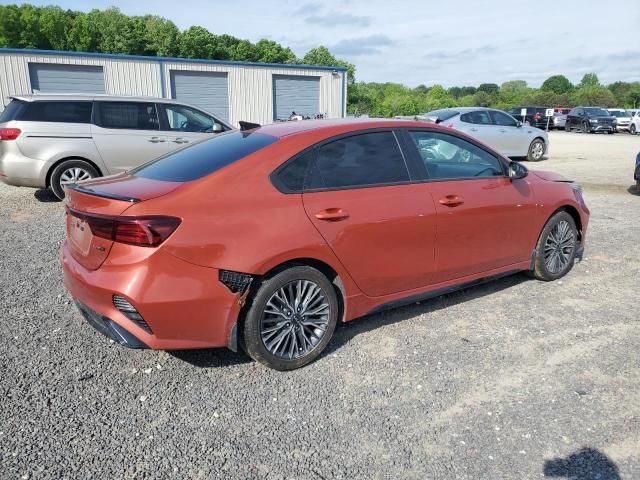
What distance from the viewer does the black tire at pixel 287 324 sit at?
3291mm

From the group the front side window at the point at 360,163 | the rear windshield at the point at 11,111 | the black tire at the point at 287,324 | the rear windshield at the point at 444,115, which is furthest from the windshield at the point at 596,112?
the black tire at the point at 287,324

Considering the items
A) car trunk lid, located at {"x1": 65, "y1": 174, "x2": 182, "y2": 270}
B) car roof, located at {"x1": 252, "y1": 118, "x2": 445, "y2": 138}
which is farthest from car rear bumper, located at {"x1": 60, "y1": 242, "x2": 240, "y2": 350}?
car roof, located at {"x1": 252, "y1": 118, "x2": 445, "y2": 138}

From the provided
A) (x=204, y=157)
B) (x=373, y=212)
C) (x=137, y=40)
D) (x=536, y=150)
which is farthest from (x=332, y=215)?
(x=137, y=40)

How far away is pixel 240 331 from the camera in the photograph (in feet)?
11.0

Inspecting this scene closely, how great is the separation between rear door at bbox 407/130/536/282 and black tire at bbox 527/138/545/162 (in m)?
11.7

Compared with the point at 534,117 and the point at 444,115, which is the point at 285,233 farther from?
the point at 534,117

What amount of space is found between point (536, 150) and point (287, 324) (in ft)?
46.4

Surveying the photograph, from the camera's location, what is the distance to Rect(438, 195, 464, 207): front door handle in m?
4.05

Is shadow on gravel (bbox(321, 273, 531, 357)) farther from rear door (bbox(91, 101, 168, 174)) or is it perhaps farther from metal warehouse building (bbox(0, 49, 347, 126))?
metal warehouse building (bbox(0, 49, 347, 126))

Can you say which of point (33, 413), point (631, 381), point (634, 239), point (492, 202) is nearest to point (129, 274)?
point (33, 413)

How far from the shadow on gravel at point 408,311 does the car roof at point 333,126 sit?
4.94ft

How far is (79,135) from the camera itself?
8742 mm

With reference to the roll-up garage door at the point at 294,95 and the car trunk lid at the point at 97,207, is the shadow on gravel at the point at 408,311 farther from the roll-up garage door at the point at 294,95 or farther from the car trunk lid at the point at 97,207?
the roll-up garage door at the point at 294,95

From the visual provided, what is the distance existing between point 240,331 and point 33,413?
1.23 metres
